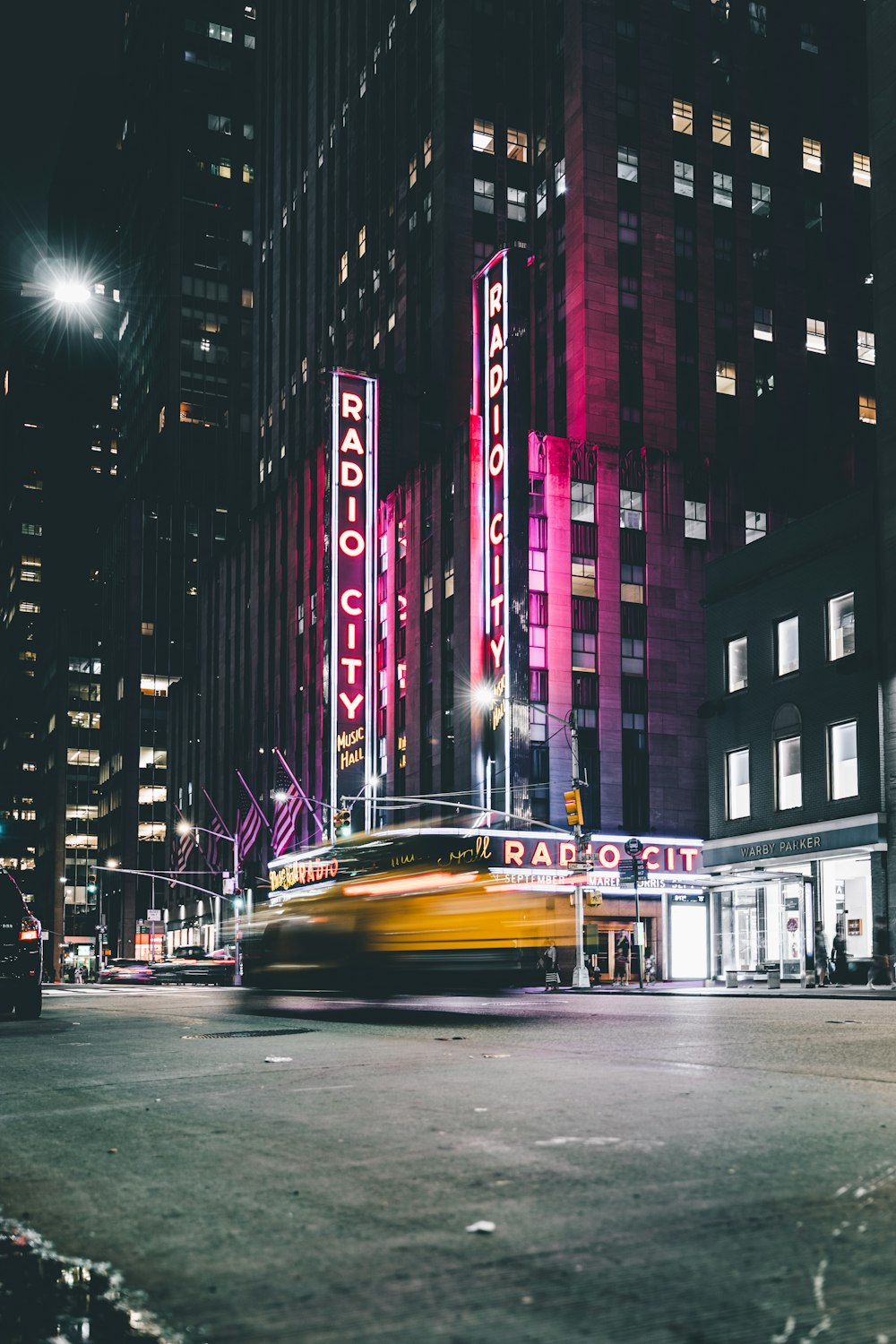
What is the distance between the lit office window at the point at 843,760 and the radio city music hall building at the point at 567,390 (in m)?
17.8

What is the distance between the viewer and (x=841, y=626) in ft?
145

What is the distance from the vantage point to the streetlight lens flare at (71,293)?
21.7 m

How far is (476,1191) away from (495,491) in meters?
55.7

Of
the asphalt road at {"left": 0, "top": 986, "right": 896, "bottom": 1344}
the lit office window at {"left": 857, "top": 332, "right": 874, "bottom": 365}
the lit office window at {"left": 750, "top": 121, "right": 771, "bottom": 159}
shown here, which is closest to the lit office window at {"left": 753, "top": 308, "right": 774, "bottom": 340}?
the lit office window at {"left": 857, "top": 332, "right": 874, "bottom": 365}

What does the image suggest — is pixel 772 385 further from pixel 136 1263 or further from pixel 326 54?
pixel 136 1263

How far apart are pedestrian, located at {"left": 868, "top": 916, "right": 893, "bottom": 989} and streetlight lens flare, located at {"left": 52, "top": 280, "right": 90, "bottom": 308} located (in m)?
25.9

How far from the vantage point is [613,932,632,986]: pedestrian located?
53656 millimetres

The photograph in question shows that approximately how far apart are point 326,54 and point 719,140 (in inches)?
1757

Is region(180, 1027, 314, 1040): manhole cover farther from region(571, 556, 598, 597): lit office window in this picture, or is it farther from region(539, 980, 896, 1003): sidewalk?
region(571, 556, 598, 597): lit office window

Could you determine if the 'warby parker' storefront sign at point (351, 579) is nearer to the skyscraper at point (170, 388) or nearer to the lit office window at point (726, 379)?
the lit office window at point (726, 379)

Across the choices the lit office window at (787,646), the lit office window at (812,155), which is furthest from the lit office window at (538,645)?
the lit office window at (812,155)

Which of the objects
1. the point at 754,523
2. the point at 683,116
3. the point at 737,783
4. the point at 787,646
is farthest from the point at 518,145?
the point at 737,783

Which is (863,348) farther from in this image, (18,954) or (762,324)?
(18,954)

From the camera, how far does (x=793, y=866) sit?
4612 cm
